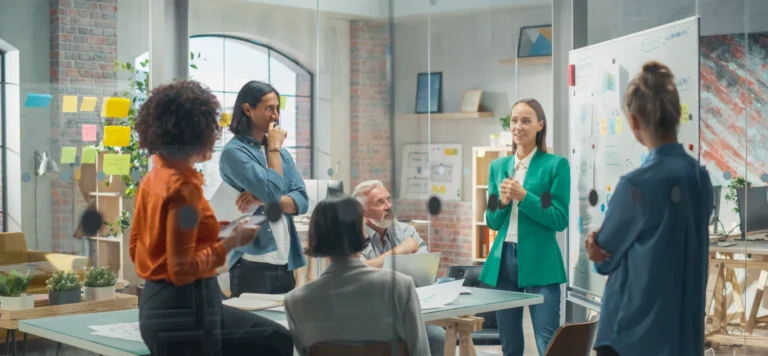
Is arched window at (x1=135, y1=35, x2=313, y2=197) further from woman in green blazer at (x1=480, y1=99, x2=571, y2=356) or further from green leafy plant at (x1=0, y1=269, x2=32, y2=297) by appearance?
woman in green blazer at (x1=480, y1=99, x2=571, y2=356)

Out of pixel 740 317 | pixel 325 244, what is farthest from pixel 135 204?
pixel 740 317

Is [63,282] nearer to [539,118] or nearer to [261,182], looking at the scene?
[261,182]

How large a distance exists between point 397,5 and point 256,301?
1161mm

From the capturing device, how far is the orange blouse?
2.46m

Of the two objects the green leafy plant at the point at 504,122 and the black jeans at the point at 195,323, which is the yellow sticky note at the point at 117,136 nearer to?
the black jeans at the point at 195,323

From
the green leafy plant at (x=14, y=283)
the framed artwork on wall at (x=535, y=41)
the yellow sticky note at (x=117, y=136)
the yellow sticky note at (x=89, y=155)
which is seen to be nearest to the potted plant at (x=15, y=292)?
the green leafy plant at (x=14, y=283)

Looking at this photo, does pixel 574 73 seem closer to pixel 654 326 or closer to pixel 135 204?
pixel 654 326

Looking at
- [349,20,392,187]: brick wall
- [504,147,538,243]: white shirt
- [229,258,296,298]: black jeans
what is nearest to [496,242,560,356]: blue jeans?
[504,147,538,243]: white shirt

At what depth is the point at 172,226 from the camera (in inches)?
96.6

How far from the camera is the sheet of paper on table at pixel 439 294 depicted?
3.12 m

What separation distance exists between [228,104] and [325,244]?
52 centimetres

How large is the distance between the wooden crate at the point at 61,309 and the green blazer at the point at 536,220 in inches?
56.0

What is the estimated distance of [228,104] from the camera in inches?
102

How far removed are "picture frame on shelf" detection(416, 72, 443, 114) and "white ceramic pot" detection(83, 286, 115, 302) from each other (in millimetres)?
1213
